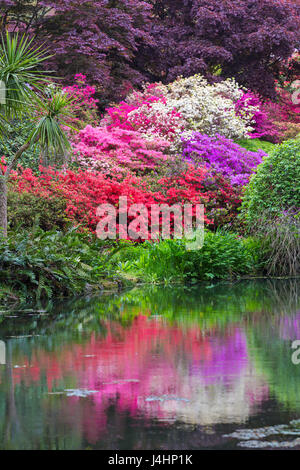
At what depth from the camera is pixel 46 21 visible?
32.5 meters

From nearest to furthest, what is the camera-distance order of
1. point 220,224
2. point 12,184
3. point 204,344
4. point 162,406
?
point 162,406 < point 204,344 < point 12,184 < point 220,224

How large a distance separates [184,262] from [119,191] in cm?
261

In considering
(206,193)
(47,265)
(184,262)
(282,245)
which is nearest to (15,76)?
(47,265)

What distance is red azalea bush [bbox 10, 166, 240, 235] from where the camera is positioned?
18.2m

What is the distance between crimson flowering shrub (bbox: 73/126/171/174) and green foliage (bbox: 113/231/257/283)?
205 inches

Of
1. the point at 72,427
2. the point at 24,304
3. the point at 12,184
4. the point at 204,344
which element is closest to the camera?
the point at 72,427

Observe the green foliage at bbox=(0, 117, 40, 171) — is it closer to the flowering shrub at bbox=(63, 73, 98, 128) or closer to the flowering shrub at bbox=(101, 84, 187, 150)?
the flowering shrub at bbox=(63, 73, 98, 128)

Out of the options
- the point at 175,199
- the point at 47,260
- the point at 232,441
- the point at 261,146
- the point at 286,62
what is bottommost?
the point at 232,441

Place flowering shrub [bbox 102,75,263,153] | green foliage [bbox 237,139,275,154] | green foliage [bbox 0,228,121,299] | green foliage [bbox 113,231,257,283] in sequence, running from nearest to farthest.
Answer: green foliage [bbox 0,228,121,299], green foliage [bbox 113,231,257,283], flowering shrub [bbox 102,75,263,153], green foliage [bbox 237,139,275,154]

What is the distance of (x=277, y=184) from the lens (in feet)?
62.8

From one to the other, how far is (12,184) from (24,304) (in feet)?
25.9

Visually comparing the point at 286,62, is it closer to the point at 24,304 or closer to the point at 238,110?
the point at 238,110

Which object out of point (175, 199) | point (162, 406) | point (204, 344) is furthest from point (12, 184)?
point (162, 406)

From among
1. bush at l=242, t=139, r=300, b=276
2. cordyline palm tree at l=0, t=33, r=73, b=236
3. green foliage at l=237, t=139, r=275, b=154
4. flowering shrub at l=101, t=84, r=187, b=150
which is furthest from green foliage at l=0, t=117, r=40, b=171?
green foliage at l=237, t=139, r=275, b=154
